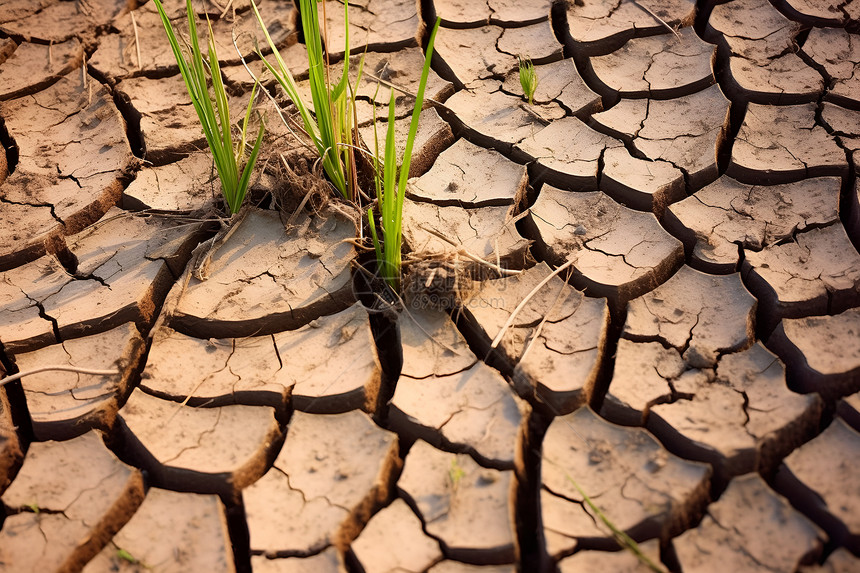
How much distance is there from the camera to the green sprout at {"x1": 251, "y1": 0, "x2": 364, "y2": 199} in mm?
2043

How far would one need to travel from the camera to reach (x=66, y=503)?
1729 mm

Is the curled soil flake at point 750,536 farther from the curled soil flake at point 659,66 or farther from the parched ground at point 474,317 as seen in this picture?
the curled soil flake at point 659,66

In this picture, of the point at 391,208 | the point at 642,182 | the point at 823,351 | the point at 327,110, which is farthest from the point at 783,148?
the point at 327,110

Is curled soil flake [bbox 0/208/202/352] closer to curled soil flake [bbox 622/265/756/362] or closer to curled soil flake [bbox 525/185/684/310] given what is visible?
curled soil flake [bbox 525/185/684/310]

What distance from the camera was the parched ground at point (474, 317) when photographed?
5.38 feet

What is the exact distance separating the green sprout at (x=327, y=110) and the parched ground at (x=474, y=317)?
5.0 inches

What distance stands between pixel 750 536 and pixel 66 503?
159 cm

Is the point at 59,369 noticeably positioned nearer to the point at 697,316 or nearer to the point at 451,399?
the point at 451,399

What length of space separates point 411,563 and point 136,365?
3.21 feet

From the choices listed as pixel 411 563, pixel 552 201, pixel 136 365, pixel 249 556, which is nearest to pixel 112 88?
pixel 136 365

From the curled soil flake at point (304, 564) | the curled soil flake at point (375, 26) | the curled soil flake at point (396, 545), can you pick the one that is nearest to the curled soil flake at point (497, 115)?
the curled soil flake at point (375, 26)

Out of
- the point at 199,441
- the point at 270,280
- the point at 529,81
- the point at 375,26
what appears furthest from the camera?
the point at 375,26

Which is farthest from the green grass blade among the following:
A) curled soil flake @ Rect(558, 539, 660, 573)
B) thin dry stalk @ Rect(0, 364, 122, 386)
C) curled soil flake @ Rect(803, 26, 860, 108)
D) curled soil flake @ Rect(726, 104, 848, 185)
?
curled soil flake @ Rect(803, 26, 860, 108)

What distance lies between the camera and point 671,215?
2242 millimetres
